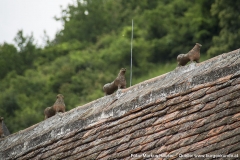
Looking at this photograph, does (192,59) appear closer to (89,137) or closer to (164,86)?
(164,86)

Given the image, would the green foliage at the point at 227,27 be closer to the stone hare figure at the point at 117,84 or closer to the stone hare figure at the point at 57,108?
the stone hare figure at the point at 57,108

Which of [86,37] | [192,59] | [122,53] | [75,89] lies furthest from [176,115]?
[86,37]

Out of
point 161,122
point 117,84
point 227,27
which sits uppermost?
point 227,27

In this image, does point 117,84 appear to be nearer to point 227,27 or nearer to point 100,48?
point 227,27

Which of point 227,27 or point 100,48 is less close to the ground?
point 100,48

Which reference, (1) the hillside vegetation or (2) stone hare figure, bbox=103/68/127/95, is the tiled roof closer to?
(2) stone hare figure, bbox=103/68/127/95

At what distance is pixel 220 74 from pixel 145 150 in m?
1.34

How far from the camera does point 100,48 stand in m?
64.2

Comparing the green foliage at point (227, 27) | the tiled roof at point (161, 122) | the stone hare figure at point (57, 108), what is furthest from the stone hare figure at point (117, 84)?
the green foliage at point (227, 27)

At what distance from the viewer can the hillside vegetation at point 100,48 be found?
4778 cm

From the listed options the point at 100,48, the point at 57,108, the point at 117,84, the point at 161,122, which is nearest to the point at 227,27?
the point at 100,48

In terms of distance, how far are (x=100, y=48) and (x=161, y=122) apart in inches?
2108

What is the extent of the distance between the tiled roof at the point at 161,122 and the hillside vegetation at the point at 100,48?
A: 29.5 meters

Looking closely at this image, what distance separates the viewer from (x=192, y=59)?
1183 centimetres
